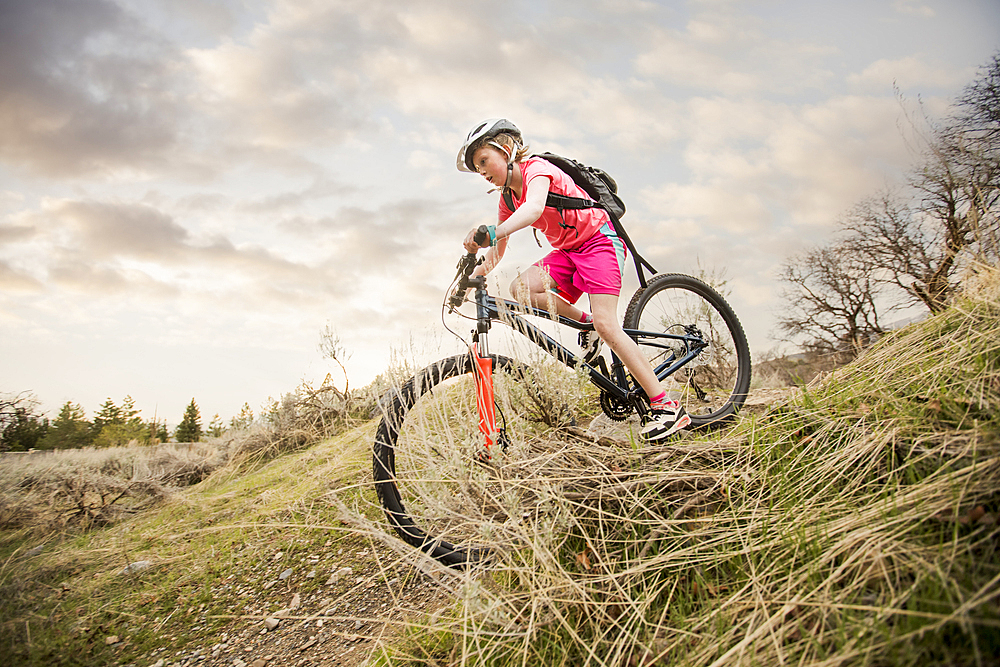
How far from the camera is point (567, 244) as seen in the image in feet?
10.4

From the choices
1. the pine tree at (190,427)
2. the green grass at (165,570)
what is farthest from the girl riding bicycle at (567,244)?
the pine tree at (190,427)

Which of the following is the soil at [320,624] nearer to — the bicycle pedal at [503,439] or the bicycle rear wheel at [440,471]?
the bicycle rear wheel at [440,471]

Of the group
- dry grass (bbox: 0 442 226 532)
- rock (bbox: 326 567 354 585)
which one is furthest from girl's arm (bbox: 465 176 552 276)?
dry grass (bbox: 0 442 226 532)

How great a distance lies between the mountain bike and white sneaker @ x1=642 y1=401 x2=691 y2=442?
0.27m

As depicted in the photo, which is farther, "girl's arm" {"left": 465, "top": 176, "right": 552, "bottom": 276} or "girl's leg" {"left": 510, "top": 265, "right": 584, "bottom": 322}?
"girl's leg" {"left": 510, "top": 265, "right": 584, "bottom": 322}

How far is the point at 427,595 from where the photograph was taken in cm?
254

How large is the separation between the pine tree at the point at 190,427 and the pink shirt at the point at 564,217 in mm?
21154

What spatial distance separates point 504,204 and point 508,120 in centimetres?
53

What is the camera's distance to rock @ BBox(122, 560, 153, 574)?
138 inches

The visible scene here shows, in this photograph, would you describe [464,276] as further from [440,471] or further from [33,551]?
[33,551]

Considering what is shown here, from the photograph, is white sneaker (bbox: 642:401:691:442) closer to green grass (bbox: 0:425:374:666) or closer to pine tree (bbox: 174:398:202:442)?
green grass (bbox: 0:425:374:666)

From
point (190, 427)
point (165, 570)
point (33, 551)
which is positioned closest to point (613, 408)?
point (165, 570)

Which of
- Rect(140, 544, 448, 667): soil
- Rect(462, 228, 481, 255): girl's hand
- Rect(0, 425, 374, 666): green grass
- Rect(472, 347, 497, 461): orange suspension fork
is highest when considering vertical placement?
Rect(462, 228, 481, 255): girl's hand

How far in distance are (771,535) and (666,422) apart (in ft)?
4.08
